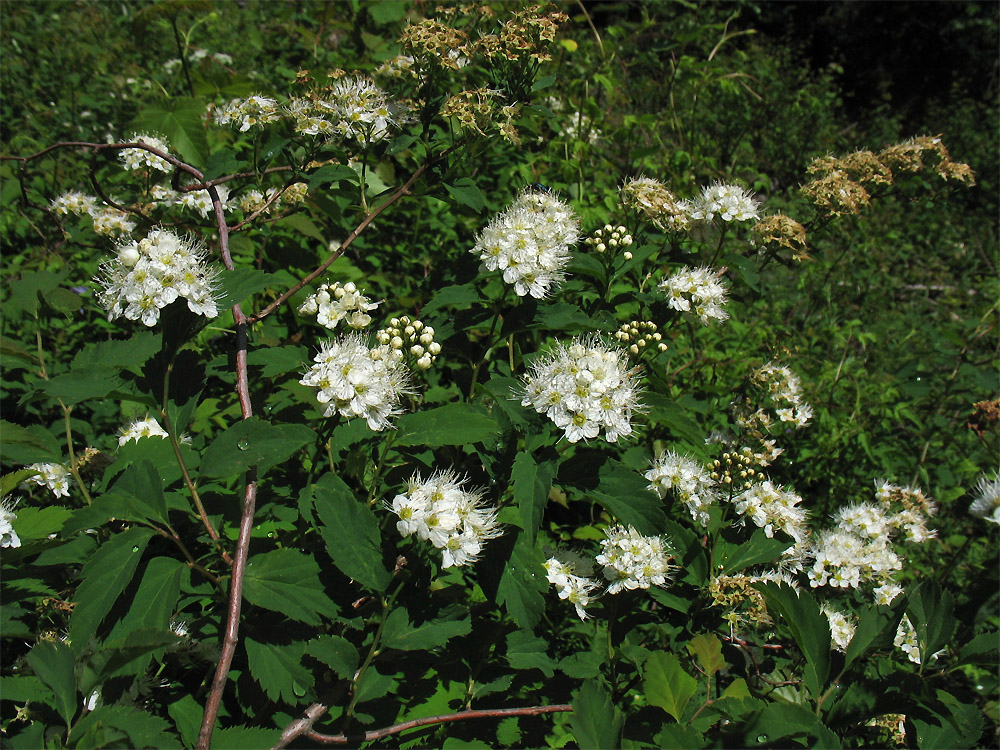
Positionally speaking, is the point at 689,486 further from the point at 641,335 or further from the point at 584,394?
the point at 584,394

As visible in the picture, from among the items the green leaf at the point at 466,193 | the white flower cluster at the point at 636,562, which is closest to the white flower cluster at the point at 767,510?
the white flower cluster at the point at 636,562

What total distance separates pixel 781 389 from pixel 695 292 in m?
0.77

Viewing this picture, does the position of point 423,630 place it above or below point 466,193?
below

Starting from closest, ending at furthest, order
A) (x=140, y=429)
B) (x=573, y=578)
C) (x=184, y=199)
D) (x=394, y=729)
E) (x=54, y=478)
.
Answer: (x=394, y=729) < (x=573, y=578) < (x=54, y=478) < (x=140, y=429) < (x=184, y=199)

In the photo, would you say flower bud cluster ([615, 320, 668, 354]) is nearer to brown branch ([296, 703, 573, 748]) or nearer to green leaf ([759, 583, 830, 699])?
green leaf ([759, 583, 830, 699])

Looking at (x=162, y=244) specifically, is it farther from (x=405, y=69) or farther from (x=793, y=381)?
(x=793, y=381)

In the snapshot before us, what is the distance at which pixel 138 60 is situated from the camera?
5875mm

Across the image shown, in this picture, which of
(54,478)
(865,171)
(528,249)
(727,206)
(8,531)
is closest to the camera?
(8,531)

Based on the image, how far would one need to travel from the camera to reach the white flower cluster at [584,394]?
156cm

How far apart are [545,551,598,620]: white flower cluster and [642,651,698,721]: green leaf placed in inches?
14.2

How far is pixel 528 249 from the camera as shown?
181 cm

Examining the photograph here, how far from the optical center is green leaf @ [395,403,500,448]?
152 centimetres

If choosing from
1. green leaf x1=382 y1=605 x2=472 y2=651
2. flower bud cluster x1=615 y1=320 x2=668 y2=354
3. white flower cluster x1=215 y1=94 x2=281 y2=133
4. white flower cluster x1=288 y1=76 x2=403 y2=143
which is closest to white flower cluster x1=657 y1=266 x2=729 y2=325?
flower bud cluster x1=615 y1=320 x2=668 y2=354

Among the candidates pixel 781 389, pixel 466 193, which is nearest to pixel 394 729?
pixel 466 193
